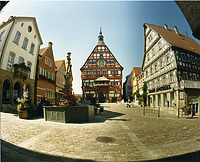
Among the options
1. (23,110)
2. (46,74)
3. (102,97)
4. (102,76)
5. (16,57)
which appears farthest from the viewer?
(102,76)

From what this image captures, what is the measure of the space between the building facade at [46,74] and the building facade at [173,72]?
19982 millimetres

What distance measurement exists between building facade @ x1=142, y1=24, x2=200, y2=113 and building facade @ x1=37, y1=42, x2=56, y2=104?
787 inches

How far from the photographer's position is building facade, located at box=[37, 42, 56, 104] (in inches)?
767

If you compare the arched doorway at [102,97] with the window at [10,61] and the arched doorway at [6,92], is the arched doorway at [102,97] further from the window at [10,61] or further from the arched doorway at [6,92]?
the window at [10,61]

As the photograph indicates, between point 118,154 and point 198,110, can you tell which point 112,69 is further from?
point 118,154

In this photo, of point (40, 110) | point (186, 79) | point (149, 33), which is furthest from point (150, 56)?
point (40, 110)

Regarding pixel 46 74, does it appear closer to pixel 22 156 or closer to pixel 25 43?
pixel 25 43

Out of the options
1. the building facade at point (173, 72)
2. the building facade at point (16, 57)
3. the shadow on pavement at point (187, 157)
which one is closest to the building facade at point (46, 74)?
the building facade at point (16, 57)

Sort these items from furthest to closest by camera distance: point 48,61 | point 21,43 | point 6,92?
point 48,61 < point 21,43 < point 6,92

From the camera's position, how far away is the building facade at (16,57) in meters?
12.3

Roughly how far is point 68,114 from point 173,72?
15.3 meters

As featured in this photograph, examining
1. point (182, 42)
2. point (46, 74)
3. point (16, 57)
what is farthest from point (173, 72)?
point (46, 74)

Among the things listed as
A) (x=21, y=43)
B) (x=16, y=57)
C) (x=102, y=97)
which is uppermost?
(x=21, y=43)

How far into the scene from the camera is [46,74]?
2211cm
